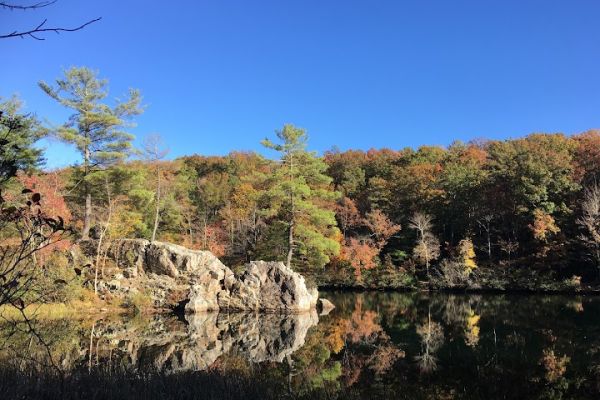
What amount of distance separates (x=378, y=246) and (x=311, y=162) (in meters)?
12.1

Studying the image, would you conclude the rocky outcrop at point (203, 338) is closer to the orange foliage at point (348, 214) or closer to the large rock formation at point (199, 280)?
the large rock formation at point (199, 280)

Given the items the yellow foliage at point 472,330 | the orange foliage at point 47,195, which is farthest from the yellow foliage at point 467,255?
the orange foliage at point 47,195

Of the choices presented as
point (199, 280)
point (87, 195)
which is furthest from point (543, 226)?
point (87, 195)

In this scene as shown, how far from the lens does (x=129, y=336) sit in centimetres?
1418

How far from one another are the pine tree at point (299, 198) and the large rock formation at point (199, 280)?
2966mm

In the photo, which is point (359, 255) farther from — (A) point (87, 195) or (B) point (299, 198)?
(A) point (87, 195)

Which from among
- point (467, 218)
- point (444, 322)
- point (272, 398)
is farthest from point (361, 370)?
point (467, 218)

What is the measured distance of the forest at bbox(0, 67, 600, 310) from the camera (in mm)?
24062

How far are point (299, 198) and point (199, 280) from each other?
24.3 feet

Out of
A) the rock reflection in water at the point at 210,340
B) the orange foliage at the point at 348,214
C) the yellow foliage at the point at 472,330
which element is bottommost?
the rock reflection in water at the point at 210,340

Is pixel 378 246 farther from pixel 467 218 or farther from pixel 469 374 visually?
pixel 469 374

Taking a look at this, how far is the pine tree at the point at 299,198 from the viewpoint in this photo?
25188 mm

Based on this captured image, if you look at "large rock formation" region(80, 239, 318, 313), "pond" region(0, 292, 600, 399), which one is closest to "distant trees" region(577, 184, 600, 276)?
"pond" region(0, 292, 600, 399)

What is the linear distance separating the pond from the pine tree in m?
5.42
